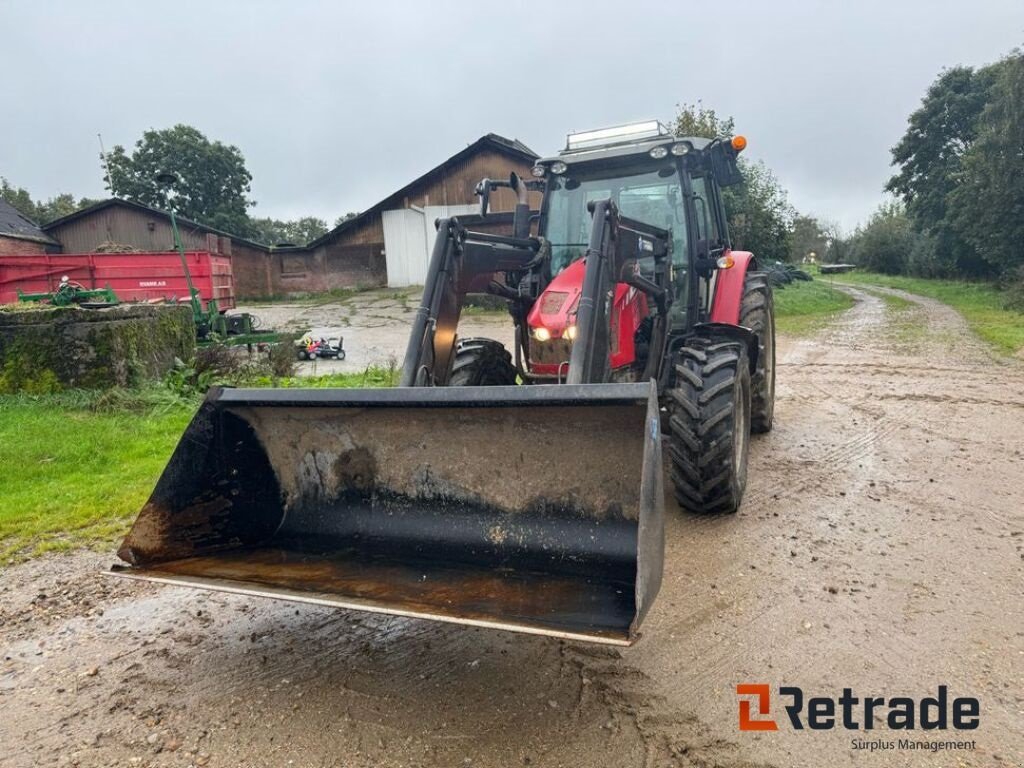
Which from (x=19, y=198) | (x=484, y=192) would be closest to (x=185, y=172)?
(x=19, y=198)

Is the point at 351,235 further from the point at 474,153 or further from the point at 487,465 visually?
the point at 487,465

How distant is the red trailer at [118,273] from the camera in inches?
464

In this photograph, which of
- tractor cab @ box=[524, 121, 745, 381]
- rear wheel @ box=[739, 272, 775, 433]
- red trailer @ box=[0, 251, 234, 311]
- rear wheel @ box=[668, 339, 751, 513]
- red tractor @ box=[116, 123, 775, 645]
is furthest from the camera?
red trailer @ box=[0, 251, 234, 311]

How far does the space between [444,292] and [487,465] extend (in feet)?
4.11

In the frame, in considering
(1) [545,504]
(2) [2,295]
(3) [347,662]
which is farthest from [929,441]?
(2) [2,295]

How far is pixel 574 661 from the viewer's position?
275 cm

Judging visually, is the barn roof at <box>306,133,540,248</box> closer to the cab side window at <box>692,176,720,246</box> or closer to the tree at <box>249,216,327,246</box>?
the cab side window at <box>692,176,720,246</box>

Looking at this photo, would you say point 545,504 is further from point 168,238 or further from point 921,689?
point 168,238

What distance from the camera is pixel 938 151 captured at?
1168 inches

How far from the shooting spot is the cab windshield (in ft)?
15.9

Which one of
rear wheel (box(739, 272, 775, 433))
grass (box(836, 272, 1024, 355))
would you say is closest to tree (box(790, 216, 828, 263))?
grass (box(836, 272, 1024, 355))

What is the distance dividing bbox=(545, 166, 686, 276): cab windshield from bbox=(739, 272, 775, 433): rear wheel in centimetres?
102

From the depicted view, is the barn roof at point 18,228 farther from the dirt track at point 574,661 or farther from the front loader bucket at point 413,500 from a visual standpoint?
the dirt track at point 574,661

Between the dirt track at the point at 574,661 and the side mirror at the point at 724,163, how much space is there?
247 cm
